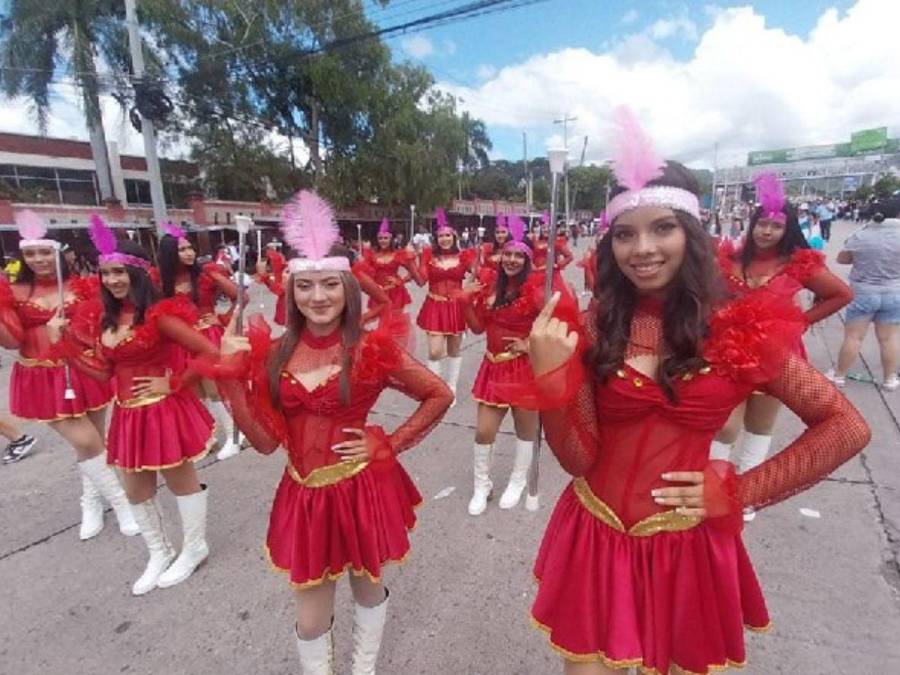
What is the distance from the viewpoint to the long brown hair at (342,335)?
1.94 m

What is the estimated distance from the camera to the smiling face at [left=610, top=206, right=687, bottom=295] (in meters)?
1.37

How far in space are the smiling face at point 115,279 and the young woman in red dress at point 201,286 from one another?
1.03 meters

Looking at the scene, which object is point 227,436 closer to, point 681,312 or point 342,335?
point 342,335

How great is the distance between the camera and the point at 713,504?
1.36 m

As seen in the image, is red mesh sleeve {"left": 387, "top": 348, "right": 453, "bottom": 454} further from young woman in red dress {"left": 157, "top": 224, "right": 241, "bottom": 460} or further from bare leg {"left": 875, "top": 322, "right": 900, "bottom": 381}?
bare leg {"left": 875, "top": 322, "right": 900, "bottom": 381}

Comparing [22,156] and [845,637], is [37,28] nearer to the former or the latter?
[22,156]

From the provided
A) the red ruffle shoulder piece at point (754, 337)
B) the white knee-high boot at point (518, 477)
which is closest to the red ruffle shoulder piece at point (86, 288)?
the white knee-high boot at point (518, 477)

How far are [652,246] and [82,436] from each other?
3638 millimetres

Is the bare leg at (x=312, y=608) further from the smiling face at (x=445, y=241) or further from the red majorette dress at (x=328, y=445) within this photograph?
the smiling face at (x=445, y=241)

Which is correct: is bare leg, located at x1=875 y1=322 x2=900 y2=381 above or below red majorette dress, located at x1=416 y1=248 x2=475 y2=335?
below

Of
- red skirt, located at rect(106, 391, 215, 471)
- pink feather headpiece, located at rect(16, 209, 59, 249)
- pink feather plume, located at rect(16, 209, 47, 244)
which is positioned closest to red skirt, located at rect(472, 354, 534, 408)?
red skirt, located at rect(106, 391, 215, 471)

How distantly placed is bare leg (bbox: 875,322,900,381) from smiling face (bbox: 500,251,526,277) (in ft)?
15.1

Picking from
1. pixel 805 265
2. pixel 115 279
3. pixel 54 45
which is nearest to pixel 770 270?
pixel 805 265

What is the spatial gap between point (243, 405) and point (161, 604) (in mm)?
1708
